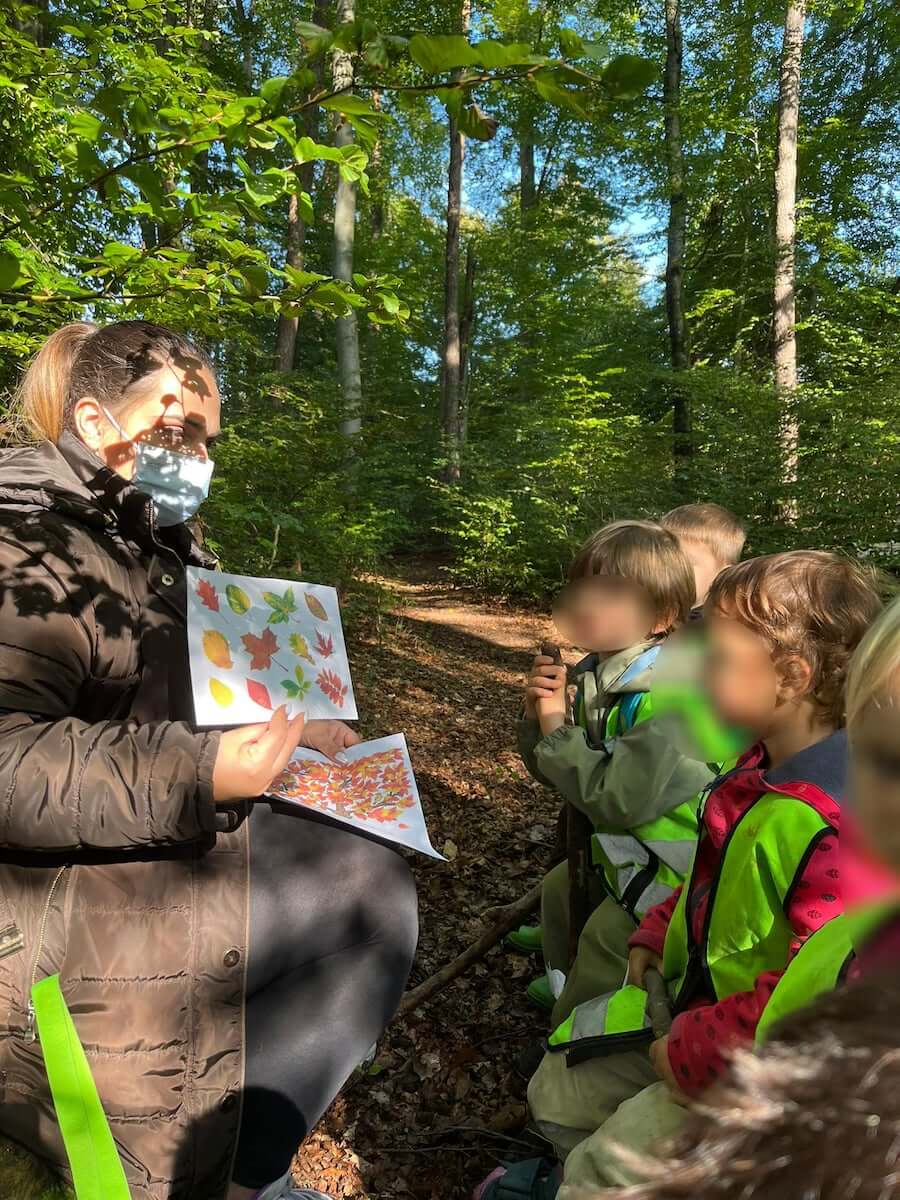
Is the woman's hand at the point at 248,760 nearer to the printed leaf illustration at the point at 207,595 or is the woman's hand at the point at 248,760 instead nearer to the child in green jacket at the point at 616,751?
the printed leaf illustration at the point at 207,595

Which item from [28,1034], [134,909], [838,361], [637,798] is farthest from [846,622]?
[838,361]

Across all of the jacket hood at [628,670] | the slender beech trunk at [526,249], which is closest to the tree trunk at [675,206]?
the slender beech trunk at [526,249]

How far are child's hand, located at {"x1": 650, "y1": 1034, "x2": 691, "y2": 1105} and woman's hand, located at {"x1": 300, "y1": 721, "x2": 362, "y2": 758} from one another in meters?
1.11

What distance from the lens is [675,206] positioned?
39.0 ft

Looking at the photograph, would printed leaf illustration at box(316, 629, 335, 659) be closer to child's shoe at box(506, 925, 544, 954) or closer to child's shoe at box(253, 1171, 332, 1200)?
child's shoe at box(253, 1171, 332, 1200)

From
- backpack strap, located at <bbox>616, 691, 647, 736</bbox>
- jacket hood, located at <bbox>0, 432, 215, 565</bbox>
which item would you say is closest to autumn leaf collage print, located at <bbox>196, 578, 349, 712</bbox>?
jacket hood, located at <bbox>0, 432, 215, 565</bbox>

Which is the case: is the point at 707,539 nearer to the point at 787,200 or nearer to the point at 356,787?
the point at 356,787

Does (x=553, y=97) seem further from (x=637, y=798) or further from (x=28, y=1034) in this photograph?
(x=28, y=1034)

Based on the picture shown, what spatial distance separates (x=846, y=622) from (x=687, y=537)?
189 cm

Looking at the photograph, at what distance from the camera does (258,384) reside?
7.07 m

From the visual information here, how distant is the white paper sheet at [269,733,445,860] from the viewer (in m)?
1.70

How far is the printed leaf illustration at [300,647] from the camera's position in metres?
1.81

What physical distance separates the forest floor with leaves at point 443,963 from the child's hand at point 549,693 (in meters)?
1.36

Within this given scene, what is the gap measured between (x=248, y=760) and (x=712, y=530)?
2798mm
